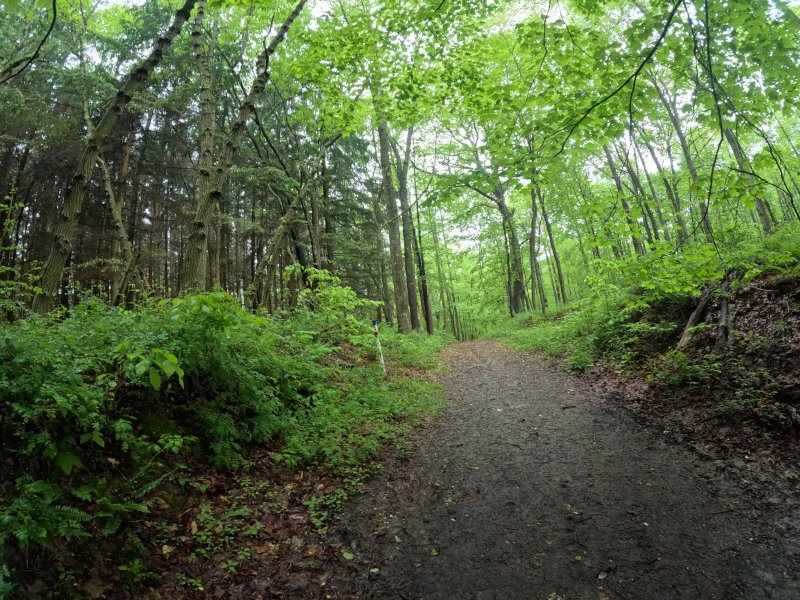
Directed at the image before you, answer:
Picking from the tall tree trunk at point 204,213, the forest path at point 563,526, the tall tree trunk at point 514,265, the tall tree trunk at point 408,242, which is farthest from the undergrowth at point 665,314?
the tall tree trunk at point 514,265

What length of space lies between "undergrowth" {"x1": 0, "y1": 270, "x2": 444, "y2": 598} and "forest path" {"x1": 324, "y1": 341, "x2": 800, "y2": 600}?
1135mm

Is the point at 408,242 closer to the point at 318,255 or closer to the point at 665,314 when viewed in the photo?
the point at 318,255

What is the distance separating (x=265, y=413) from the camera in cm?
481

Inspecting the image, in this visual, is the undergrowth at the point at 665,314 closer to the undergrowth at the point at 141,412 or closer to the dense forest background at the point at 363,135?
the dense forest background at the point at 363,135

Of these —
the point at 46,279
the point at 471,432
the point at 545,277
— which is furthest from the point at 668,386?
the point at 545,277

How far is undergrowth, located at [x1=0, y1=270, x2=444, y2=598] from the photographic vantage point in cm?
253

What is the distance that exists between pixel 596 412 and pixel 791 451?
7.66ft

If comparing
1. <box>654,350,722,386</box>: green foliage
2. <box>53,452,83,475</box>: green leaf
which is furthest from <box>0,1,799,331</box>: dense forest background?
<box>53,452,83,475</box>: green leaf

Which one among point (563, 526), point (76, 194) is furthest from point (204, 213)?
point (563, 526)

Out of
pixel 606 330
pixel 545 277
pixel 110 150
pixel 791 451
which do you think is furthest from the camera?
pixel 545 277

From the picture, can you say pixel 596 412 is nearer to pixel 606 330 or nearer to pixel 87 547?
pixel 606 330

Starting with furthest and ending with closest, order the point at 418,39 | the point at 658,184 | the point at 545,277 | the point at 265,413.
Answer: the point at 545,277 → the point at 658,184 → the point at 418,39 → the point at 265,413

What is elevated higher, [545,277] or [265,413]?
[545,277]

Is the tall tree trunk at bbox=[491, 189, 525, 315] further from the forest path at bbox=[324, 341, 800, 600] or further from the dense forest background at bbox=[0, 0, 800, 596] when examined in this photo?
the forest path at bbox=[324, 341, 800, 600]
